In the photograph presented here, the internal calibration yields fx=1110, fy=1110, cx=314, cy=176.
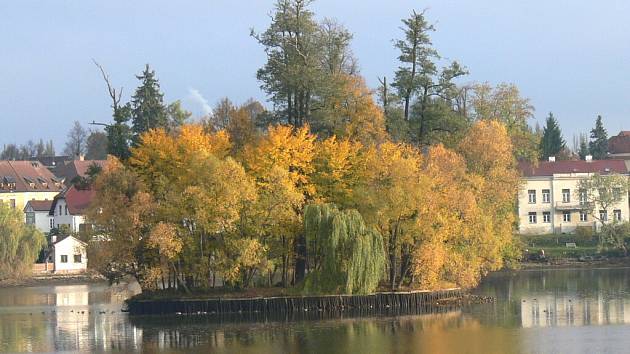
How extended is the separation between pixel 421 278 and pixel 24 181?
79.4 metres

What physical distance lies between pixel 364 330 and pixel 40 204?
76483mm

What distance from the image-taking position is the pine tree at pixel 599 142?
5300 inches

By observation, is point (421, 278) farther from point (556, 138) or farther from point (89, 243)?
point (556, 138)

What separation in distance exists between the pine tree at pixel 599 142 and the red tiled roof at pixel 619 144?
35.4 inches

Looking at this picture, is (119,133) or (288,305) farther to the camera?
(119,133)

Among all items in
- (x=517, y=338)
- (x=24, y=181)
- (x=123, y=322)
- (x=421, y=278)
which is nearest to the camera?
(x=517, y=338)

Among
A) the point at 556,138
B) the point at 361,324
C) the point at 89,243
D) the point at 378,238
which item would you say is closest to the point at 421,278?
the point at 378,238

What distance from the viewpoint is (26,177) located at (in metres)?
132

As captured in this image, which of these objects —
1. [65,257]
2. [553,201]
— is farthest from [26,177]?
[553,201]

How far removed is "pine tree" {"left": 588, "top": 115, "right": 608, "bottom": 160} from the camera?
442ft

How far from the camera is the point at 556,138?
135875 millimetres

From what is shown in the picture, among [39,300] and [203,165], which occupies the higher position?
[203,165]

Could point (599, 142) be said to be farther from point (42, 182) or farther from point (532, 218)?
point (42, 182)

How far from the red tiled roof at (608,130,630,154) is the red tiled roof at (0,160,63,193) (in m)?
67.1
